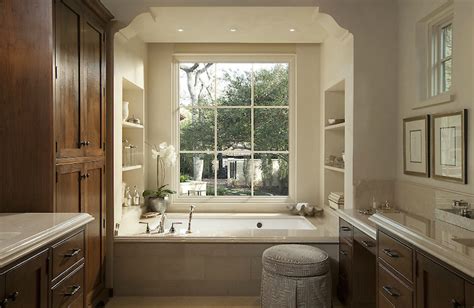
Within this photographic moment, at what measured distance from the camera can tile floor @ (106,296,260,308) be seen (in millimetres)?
3381

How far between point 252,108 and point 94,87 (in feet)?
7.34

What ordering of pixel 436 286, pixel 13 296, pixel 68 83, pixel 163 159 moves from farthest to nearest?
pixel 163 159 < pixel 68 83 < pixel 436 286 < pixel 13 296

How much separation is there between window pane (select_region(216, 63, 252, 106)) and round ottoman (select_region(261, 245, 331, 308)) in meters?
2.45

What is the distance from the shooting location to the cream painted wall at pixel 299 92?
192 inches

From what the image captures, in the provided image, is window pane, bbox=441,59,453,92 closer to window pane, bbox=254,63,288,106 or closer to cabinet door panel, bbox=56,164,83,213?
window pane, bbox=254,63,288,106

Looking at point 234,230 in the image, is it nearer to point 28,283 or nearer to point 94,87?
point 94,87

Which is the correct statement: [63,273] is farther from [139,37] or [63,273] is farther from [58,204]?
[139,37]

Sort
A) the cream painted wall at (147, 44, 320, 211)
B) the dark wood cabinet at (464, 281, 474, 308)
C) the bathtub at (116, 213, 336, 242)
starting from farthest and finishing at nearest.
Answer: the cream painted wall at (147, 44, 320, 211) < the bathtub at (116, 213, 336, 242) < the dark wood cabinet at (464, 281, 474, 308)

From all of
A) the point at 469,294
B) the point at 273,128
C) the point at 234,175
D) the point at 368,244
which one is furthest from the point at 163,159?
the point at 469,294

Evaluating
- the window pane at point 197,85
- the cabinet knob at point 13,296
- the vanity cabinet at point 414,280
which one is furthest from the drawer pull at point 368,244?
the window pane at point 197,85

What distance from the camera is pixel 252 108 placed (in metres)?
5.01

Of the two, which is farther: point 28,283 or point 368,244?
point 368,244

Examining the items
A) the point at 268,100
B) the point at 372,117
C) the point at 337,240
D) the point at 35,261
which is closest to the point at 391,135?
the point at 372,117

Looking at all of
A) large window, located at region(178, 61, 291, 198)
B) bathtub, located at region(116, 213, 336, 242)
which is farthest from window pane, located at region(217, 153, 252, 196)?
bathtub, located at region(116, 213, 336, 242)
